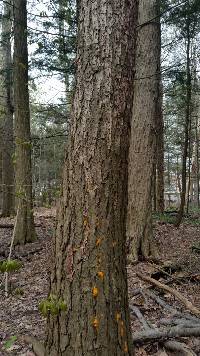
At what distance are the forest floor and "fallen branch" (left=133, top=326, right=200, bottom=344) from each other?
2.6 inches

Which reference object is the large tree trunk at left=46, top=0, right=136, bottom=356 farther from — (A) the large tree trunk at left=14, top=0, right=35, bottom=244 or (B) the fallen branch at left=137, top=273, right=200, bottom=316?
(A) the large tree trunk at left=14, top=0, right=35, bottom=244

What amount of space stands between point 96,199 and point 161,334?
6.00 feet

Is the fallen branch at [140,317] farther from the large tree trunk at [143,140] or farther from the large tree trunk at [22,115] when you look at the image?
the large tree trunk at [22,115]

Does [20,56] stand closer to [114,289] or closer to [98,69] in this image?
[98,69]

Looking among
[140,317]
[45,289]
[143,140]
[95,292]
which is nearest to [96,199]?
[95,292]

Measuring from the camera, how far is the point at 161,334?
369cm

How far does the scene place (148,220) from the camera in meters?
7.80

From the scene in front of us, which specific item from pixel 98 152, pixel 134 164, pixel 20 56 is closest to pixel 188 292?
pixel 134 164

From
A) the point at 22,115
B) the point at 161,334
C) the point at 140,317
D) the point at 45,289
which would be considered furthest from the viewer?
the point at 22,115

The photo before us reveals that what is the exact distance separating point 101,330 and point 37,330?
6.35 feet

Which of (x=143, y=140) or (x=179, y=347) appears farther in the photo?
(x=143, y=140)

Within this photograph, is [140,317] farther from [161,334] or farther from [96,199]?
[96,199]

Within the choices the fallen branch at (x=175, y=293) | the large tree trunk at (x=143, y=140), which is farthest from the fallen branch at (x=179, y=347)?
the large tree trunk at (x=143, y=140)

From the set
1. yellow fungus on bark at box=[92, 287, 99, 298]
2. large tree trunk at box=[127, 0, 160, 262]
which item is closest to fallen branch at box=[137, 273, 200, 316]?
large tree trunk at box=[127, 0, 160, 262]
